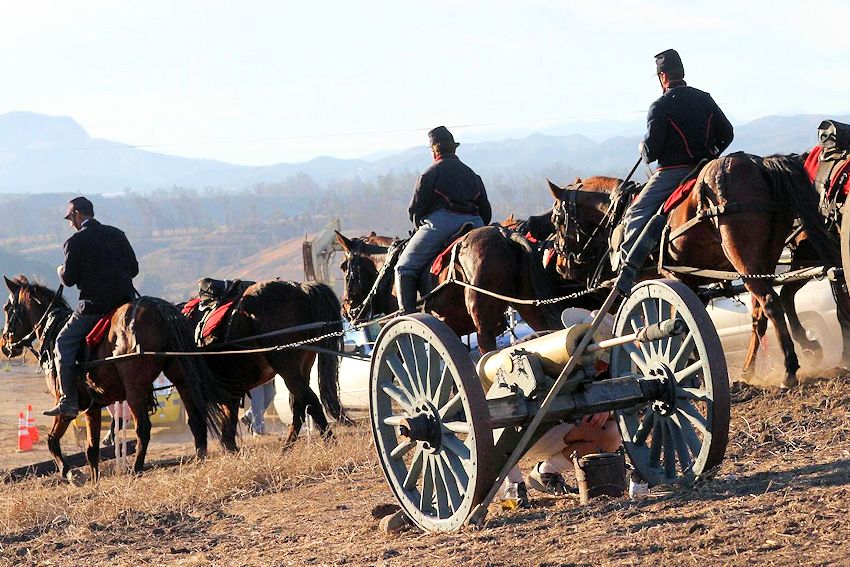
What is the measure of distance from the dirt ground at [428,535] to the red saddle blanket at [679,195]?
5.55 feet

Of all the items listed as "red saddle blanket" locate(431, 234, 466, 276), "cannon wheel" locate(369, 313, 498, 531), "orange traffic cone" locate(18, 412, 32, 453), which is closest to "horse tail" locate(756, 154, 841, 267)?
"red saddle blanket" locate(431, 234, 466, 276)

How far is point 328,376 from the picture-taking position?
13.7 m

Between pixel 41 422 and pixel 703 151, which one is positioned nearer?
pixel 703 151

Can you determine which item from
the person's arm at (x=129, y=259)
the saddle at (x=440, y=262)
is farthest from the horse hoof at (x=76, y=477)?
the saddle at (x=440, y=262)

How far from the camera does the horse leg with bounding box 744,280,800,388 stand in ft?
31.6

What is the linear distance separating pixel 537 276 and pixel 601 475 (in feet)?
15.8

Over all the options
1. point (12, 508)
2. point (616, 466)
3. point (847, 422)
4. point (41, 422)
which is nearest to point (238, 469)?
point (12, 508)

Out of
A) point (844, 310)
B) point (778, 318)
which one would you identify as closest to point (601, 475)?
point (778, 318)

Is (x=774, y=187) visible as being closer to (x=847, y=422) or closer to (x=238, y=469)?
(x=847, y=422)

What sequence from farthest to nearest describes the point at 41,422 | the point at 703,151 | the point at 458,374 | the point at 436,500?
the point at 41,422
the point at 703,151
the point at 436,500
the point at 458,374

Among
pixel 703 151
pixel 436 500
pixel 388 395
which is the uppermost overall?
pixel 703 151

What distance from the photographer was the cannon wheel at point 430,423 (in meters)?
5.94

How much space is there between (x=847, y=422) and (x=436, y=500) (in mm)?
3195

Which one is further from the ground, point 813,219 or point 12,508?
point 813,219
